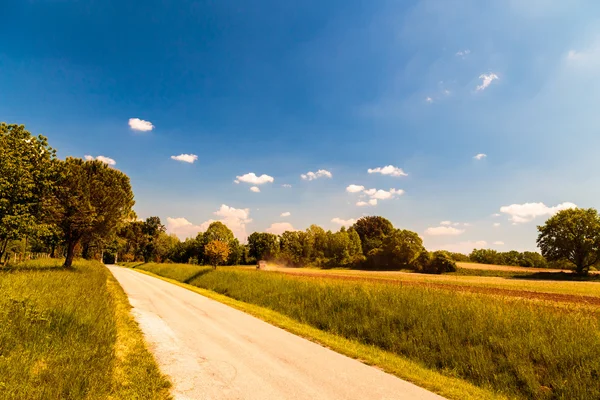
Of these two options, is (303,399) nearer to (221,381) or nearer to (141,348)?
(221,381)

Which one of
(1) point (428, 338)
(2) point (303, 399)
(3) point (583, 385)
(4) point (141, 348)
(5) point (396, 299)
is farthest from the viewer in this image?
(5) point (396, 299)

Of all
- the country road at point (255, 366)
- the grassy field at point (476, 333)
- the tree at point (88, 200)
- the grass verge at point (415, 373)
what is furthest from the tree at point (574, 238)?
the tree at point (88, 200)

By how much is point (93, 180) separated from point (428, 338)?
3321 centimetres

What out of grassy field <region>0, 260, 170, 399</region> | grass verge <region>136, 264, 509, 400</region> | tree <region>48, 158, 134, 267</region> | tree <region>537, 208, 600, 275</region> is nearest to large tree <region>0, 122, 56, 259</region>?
tree <region>48, 158, 134, 267</region>

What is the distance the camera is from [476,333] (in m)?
10.1

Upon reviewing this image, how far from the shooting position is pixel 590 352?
7.89m

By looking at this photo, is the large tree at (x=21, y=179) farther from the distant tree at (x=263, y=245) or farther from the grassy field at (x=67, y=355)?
the distant tree at (x=263, y=245)

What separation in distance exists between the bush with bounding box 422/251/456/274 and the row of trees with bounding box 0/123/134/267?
56104mm

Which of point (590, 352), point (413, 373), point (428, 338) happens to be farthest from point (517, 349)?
point (413, 373)

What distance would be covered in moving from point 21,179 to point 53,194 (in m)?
8.26

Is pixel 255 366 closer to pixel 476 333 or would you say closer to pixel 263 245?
pixel 476 333

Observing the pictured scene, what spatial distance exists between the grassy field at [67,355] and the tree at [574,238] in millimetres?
67625

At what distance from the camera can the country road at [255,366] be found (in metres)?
6.40

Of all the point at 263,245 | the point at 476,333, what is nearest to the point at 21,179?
the point at 476,333
